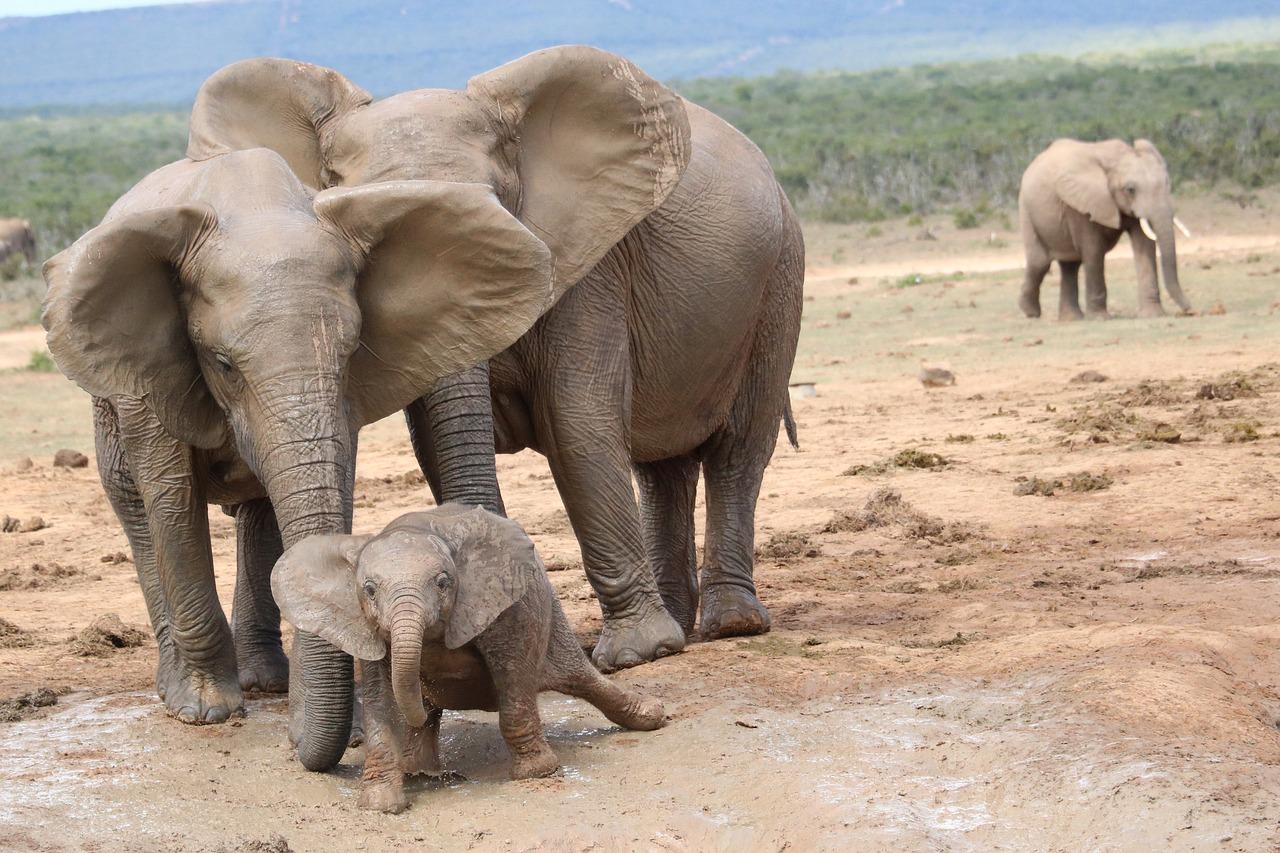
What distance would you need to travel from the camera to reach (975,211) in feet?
94.4

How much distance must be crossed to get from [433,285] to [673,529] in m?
2.15

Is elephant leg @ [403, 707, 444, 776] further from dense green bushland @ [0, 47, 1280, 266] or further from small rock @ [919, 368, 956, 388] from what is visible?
dense green bushland @ [0, 47, 1280, 266]

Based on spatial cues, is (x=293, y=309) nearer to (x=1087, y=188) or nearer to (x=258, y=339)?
(x=258, y=339)

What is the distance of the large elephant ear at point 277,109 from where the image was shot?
5570 millimetres

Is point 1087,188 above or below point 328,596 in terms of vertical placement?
below

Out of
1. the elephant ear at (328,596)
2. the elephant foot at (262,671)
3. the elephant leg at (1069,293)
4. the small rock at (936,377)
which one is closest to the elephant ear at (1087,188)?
the elephant leg at (1069,293)

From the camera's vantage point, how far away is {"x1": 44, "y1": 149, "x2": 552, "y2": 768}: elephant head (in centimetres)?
437

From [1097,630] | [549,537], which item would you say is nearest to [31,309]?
[549,537]

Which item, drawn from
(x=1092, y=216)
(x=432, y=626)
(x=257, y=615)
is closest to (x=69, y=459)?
(x=257, y=615)

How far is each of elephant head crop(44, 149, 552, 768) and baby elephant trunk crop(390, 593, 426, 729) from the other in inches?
17.5

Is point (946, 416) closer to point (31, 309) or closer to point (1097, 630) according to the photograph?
point (1097, 630)

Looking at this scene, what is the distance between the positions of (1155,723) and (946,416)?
6.68m

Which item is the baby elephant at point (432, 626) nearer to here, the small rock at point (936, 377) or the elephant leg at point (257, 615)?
the elephant leg at point (257, 615)

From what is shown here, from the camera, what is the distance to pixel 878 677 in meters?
5.46
